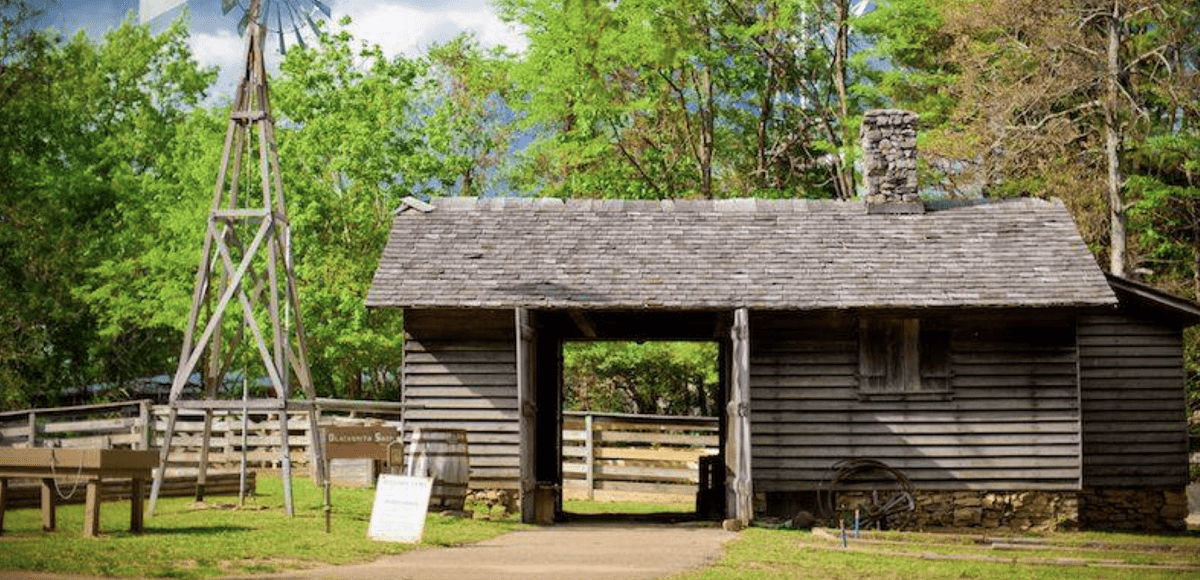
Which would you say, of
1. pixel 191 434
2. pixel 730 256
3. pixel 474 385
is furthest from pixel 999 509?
pixel 191 434

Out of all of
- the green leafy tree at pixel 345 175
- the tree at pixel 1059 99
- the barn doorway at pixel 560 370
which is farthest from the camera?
the green leafy tree at pixel 345 175

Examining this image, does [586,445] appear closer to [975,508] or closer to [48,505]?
[975,508]

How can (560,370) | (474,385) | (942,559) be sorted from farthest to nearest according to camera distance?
(560,370) < (474,385) < (942,559)

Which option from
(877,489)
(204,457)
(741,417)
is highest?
(741,417)

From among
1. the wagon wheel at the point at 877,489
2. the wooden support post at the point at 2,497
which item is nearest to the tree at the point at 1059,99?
the wagon wheel at the point at 877,489

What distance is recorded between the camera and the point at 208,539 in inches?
607

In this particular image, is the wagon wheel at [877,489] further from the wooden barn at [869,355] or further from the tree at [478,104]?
the tree at [478,104]

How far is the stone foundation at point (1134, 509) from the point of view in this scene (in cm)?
2284

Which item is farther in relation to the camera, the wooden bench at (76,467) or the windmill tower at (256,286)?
the windmill tower at (256,286)

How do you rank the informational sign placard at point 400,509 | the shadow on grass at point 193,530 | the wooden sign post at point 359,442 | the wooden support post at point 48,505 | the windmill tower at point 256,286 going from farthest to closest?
1. the wooden sign post at point 359,442
2. the windmill tower at point 256,286
3. the informational sign placard at point 400,509
4. the shadow on grass at point 193,530
5. the wooden support post at point 48,505

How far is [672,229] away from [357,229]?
12938 millimetres

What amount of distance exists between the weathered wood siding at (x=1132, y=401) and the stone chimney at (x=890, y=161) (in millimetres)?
3251

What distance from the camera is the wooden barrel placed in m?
20.4

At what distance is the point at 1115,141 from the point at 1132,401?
19.2ft
